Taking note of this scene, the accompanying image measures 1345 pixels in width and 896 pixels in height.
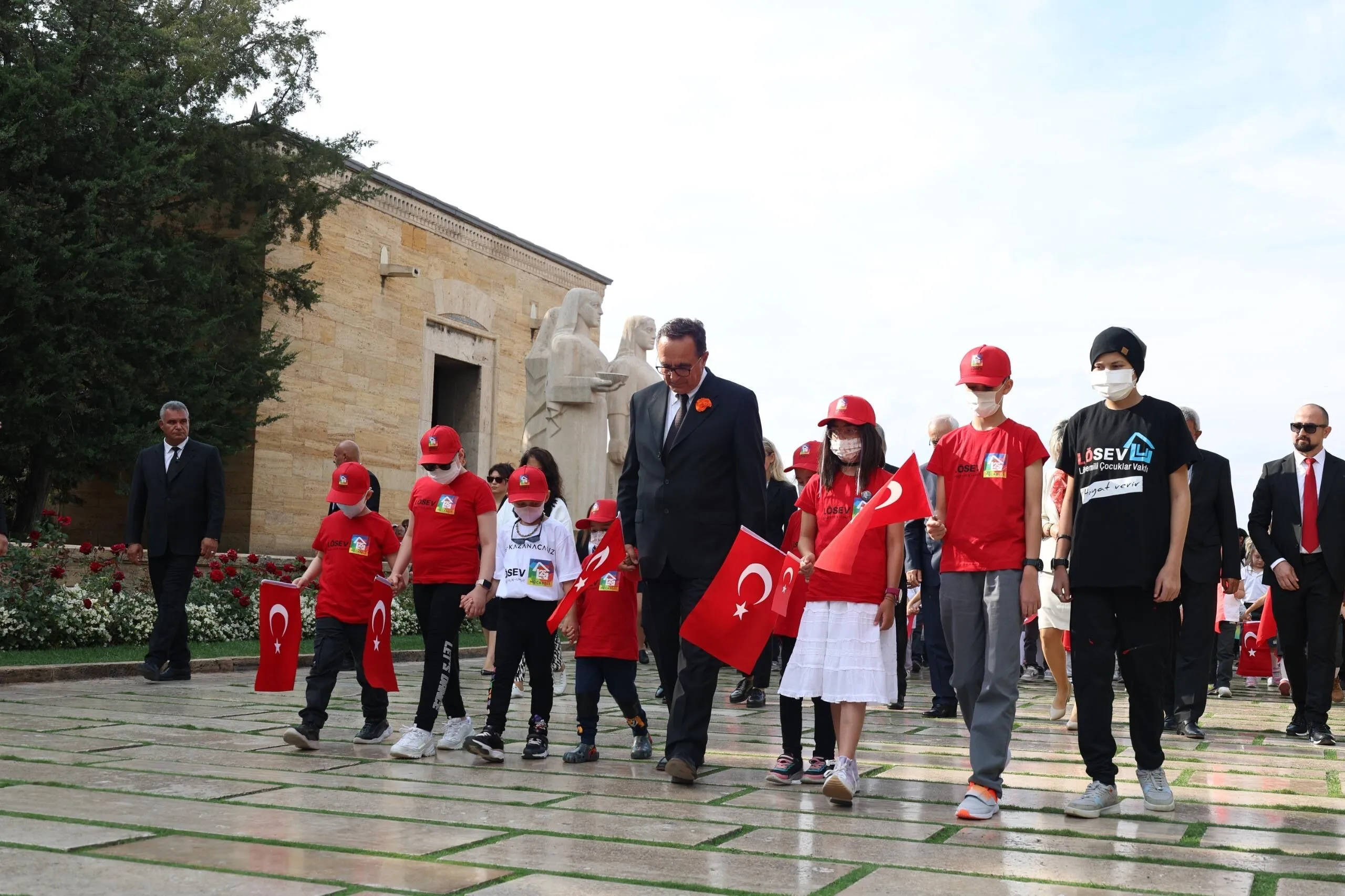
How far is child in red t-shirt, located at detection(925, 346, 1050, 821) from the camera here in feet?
16.4

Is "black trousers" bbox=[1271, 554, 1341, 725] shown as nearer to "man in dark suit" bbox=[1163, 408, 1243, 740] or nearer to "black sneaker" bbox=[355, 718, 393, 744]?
"man in dark suit" bbox=[1163, 408, 1243, 740]

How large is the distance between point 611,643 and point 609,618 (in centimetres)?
13

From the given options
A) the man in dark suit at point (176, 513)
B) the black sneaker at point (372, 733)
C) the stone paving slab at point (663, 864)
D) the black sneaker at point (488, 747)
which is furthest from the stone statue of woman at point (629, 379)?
the stone paving slab at point (663, 864)

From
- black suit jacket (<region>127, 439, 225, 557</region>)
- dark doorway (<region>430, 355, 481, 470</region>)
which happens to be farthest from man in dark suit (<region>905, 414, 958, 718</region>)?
dark doorway (<region>430, 355, 481, 470</region>)

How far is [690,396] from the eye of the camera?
5953 mm

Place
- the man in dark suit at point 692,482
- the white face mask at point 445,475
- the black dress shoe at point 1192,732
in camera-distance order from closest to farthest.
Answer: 1. the man in dark suit at point 692,482
2. the white face mask at point 445,475
3. the black dress shoe at point 1192,732

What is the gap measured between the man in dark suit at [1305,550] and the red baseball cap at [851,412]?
4.08m

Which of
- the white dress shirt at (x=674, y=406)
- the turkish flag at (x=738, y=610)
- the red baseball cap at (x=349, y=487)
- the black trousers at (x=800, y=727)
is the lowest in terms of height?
the black trousers at (x=800, y=727)

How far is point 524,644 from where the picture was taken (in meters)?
6.57

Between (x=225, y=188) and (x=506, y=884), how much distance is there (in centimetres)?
2009

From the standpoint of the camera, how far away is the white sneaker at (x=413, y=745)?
6.21 m

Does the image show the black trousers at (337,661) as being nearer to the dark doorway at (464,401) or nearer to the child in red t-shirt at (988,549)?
the child in red t-shirt at (988,549)

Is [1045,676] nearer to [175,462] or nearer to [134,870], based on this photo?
[175,462]

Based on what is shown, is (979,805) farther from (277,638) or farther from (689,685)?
(277,638)
